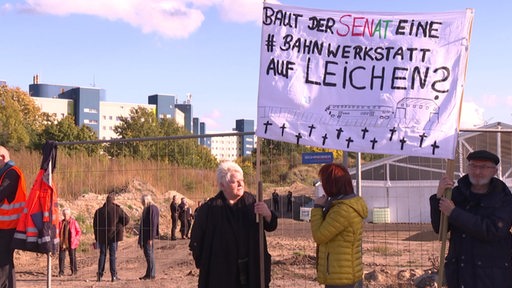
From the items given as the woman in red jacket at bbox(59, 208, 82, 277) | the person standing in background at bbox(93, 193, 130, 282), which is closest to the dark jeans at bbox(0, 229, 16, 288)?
the person standing in background at bbox(93, 193, 130, 282)

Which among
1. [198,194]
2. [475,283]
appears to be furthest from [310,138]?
[198,194]

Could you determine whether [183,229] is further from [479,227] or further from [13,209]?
[479,227]

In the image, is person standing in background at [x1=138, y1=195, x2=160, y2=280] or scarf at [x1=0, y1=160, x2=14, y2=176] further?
person standing in background at [x1=138, y1=195, x2=160, y2=280]

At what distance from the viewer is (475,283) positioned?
5156 millimetres

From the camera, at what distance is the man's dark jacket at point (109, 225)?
12.8 metres

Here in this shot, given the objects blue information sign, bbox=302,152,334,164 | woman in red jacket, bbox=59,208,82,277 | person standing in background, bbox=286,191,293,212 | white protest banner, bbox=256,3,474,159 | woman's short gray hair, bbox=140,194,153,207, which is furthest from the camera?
woman in red jacket, bbox=59,208,82,277

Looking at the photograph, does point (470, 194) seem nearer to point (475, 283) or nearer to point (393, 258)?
point (475, 283)

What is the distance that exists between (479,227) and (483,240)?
0.55 feet

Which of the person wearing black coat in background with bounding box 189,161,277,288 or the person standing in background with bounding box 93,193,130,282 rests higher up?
the person wearing black coat in background with bounding box 189,161,277,288

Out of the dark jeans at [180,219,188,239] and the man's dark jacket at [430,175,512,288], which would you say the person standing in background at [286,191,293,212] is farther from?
the dark jeans at [180,219,188,239]

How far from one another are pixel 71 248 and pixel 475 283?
1165 cm

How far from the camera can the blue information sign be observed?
6.59m

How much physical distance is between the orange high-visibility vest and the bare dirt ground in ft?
8.57

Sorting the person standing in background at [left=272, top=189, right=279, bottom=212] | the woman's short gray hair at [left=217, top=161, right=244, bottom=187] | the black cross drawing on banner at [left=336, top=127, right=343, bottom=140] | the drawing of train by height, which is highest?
the drawing of train
